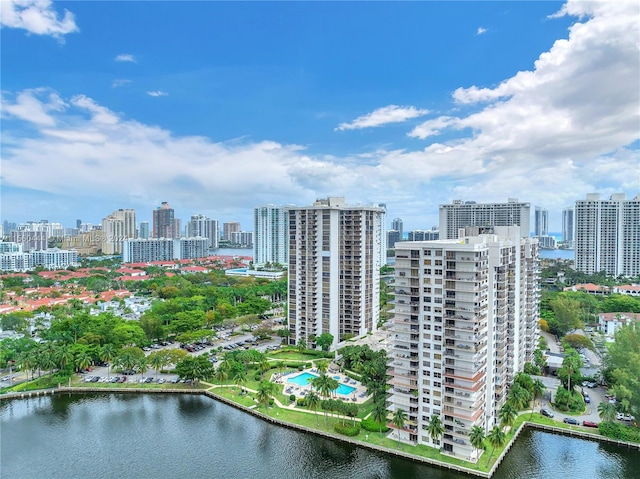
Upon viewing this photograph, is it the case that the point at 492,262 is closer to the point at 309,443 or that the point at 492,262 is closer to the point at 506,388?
the point at 506,388

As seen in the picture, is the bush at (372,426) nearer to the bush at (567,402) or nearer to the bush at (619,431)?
the bush at (567,402)

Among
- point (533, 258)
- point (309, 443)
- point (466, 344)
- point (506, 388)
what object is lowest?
point (309, 443)

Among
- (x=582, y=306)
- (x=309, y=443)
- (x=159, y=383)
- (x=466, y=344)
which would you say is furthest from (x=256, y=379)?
(x=582, y=306)

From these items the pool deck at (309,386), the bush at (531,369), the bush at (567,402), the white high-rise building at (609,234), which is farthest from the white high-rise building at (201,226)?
the bush at (567,402)

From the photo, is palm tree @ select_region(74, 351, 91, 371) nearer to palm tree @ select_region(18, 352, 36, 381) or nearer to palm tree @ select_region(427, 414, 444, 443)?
palm tree @ select_region(18, 352, 36, 381)

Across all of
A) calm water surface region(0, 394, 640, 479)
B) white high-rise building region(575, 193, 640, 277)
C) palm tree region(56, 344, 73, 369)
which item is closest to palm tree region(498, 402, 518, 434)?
calm water surface region(0, 394, 640, 479)
